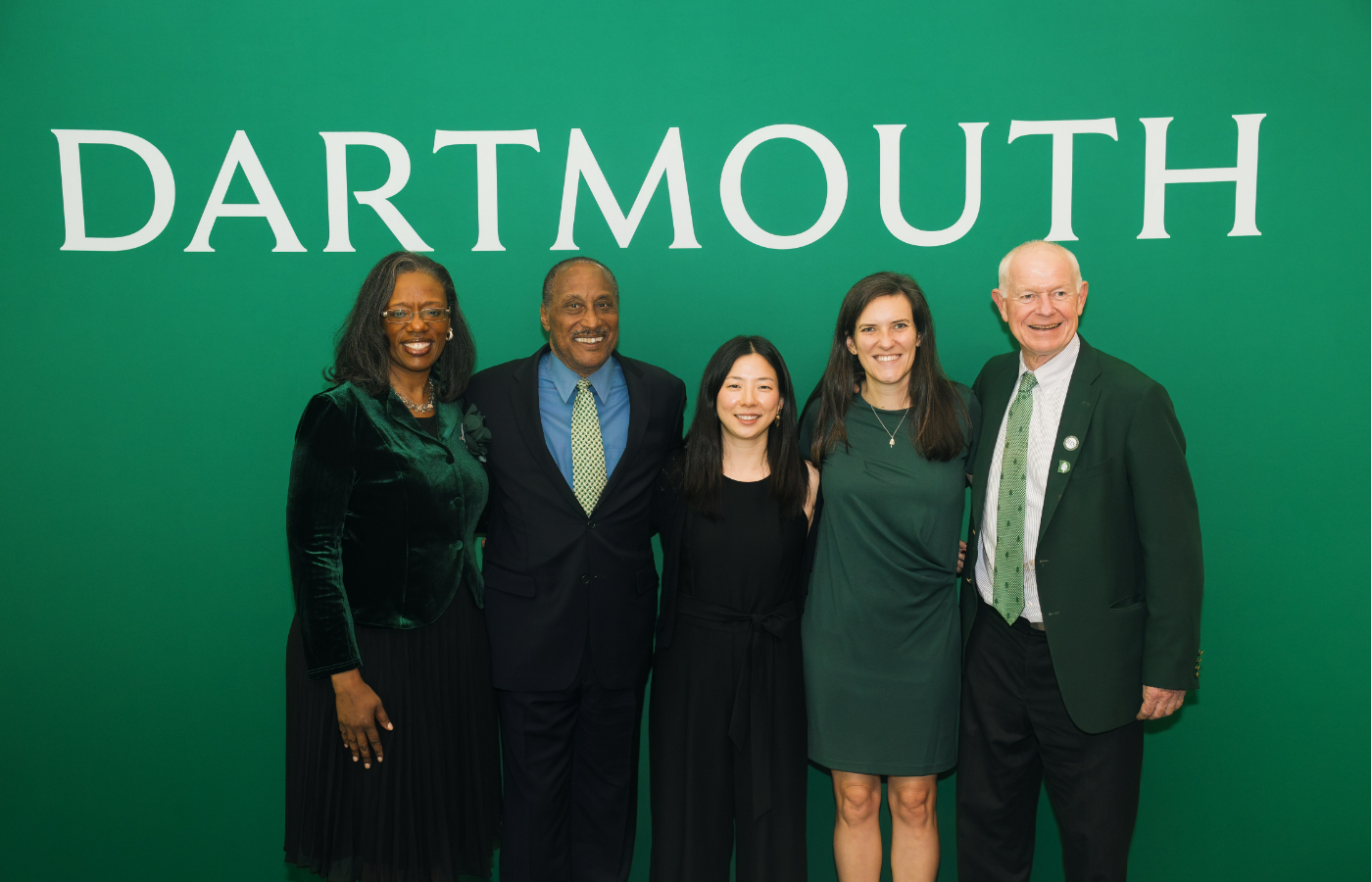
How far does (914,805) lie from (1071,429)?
1165mm

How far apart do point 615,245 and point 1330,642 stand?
276 centimetres

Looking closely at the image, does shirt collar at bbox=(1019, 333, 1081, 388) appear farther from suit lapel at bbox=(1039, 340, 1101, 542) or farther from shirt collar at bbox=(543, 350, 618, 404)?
shirt collar at bbox=(543, 350, 618, 404)

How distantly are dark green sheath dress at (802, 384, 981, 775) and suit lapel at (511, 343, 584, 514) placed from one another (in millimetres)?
733

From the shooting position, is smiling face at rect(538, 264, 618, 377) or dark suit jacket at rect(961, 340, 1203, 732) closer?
dark suit jacket at rect(961, 340, 1203, 732)

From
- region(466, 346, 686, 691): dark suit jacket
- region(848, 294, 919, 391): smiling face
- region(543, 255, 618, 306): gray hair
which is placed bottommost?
region(466, 346, 686, 691): dark suit jacket

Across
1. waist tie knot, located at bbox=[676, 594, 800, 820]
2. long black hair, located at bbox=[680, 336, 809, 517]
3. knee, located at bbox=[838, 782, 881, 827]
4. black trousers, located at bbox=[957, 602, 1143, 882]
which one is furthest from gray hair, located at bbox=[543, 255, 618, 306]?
knee, located at bbox=[838, 782, 881, 827]

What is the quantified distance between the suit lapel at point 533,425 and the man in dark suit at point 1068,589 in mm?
1162

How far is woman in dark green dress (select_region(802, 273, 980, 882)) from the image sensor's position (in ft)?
7.75

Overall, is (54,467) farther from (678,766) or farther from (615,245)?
(678,766)

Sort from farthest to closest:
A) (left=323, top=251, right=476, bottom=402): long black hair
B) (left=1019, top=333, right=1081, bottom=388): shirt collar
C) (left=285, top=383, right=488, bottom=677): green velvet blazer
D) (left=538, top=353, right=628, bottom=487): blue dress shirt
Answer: (left=538, top=353, right=628, bottom=487): blue dress shirt → (left=1019, top=333, right=1081, bottom=388): shirt collar → (left=323, top=251, right=476, bottom=402): long black hair → (left=285, top=383, right=488, bottom=677): green velvet blazer

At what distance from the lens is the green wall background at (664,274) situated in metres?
2.80

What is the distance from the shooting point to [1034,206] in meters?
2.83

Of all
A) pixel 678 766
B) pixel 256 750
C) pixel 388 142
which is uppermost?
pixel 388 142

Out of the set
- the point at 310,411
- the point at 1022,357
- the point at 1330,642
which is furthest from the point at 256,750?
the point at 1330,642
